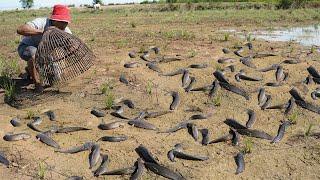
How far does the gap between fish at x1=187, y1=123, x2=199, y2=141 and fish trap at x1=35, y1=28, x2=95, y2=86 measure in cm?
255

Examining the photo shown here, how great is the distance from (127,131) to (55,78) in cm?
206

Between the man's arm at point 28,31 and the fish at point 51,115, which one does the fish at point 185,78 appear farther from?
the man's arm at point 28,31

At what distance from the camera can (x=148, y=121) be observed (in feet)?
24.8

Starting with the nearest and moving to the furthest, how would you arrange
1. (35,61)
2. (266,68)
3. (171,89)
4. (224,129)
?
(224,129) < (35,61) < (171,89) < (266,68)

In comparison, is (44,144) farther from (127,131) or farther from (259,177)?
(259,177)

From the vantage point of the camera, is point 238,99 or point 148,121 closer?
point 148,121

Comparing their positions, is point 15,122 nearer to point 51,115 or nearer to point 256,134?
point 51,115

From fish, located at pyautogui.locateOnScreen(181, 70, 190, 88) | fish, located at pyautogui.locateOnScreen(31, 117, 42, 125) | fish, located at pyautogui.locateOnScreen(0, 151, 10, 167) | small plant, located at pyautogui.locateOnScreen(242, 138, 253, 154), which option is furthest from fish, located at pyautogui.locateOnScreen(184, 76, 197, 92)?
fish, located at pyautogui.locateOnScreen(0, 151, 10, 167)

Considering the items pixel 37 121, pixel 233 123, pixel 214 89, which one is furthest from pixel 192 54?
pixel 37 121

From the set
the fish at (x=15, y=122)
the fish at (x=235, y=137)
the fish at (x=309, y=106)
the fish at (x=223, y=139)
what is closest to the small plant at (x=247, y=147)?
the fish at (x=235, y=137)

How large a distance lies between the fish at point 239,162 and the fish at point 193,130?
0.80 meters

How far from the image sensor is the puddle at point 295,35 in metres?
13.5

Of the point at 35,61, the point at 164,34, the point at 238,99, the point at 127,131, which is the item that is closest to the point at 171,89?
the point at 238,99

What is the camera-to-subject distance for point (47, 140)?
674 centimetres
